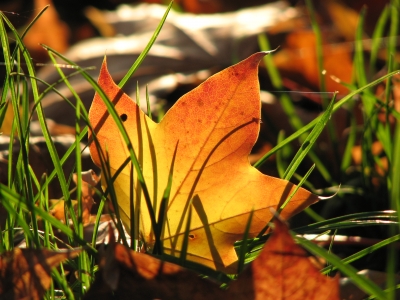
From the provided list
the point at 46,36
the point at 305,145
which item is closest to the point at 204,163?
the point at 305,145

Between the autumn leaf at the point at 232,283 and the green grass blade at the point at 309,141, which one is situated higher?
the green grass blade at the point at 309,141

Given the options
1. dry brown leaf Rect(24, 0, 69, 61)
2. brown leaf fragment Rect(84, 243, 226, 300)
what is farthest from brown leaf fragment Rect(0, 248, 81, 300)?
dry brown leaf Rect(24, 0, 69, 61)

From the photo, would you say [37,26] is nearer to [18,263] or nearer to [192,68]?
[192,68]

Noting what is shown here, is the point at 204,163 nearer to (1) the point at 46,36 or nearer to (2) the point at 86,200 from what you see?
(2) the point at 86,200

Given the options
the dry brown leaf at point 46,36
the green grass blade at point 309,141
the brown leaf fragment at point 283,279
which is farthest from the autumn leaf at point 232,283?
the dry brown leaf at point 46,36

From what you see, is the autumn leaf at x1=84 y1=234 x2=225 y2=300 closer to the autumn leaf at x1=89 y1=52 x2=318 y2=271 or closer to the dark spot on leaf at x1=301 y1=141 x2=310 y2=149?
the autumn leaf at x1=89 y1=52 x2=318 y2=271

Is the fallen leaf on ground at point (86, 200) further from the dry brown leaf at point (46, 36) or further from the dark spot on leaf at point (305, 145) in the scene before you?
the dry brown leaf at point (46, 36)
